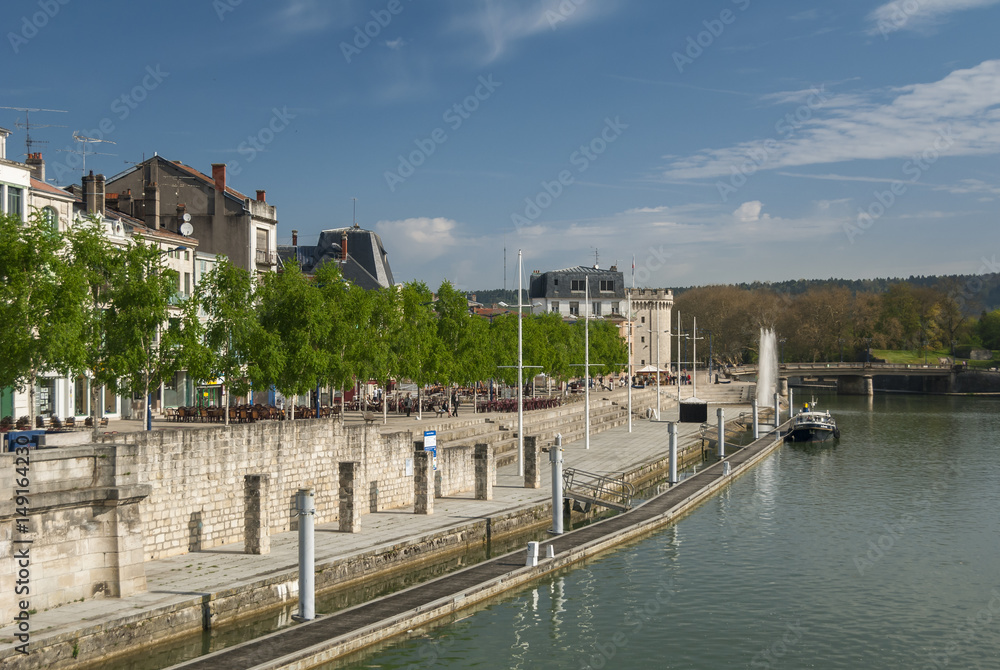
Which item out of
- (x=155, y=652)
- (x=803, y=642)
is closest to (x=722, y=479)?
(x=803, y=642)

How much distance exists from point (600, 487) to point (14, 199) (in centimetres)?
2844

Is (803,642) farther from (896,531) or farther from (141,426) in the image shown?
(141,426)

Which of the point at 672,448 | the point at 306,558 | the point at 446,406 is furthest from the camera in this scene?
the point at 446,406

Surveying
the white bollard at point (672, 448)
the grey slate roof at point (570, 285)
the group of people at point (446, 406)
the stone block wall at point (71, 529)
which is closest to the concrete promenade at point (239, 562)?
the stone block wall at point (71, 529)

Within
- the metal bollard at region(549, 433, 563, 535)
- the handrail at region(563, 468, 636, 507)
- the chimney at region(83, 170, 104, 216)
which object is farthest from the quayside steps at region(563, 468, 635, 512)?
the chimney at region(83, 170, 104, 216)

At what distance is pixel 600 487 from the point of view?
4259cm

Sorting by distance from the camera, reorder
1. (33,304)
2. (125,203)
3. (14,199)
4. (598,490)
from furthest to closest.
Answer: (125,203)
(598,490)
(14,199)
(33,304)

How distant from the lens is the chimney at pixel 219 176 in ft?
223

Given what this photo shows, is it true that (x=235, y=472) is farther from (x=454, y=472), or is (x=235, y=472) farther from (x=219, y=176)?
(x=219, y=176)

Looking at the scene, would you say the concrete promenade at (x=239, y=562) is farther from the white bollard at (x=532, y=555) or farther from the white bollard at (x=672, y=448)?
the white bollard at (x=532, y=555)

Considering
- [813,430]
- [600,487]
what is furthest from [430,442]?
[813,430]

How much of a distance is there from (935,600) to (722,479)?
22.3 metres

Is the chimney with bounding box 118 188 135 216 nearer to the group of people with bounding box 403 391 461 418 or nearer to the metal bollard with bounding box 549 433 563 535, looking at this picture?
the group of people with bounding box 403 391 461 418

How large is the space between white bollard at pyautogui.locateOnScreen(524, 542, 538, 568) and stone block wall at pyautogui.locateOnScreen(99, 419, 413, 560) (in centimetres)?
702
